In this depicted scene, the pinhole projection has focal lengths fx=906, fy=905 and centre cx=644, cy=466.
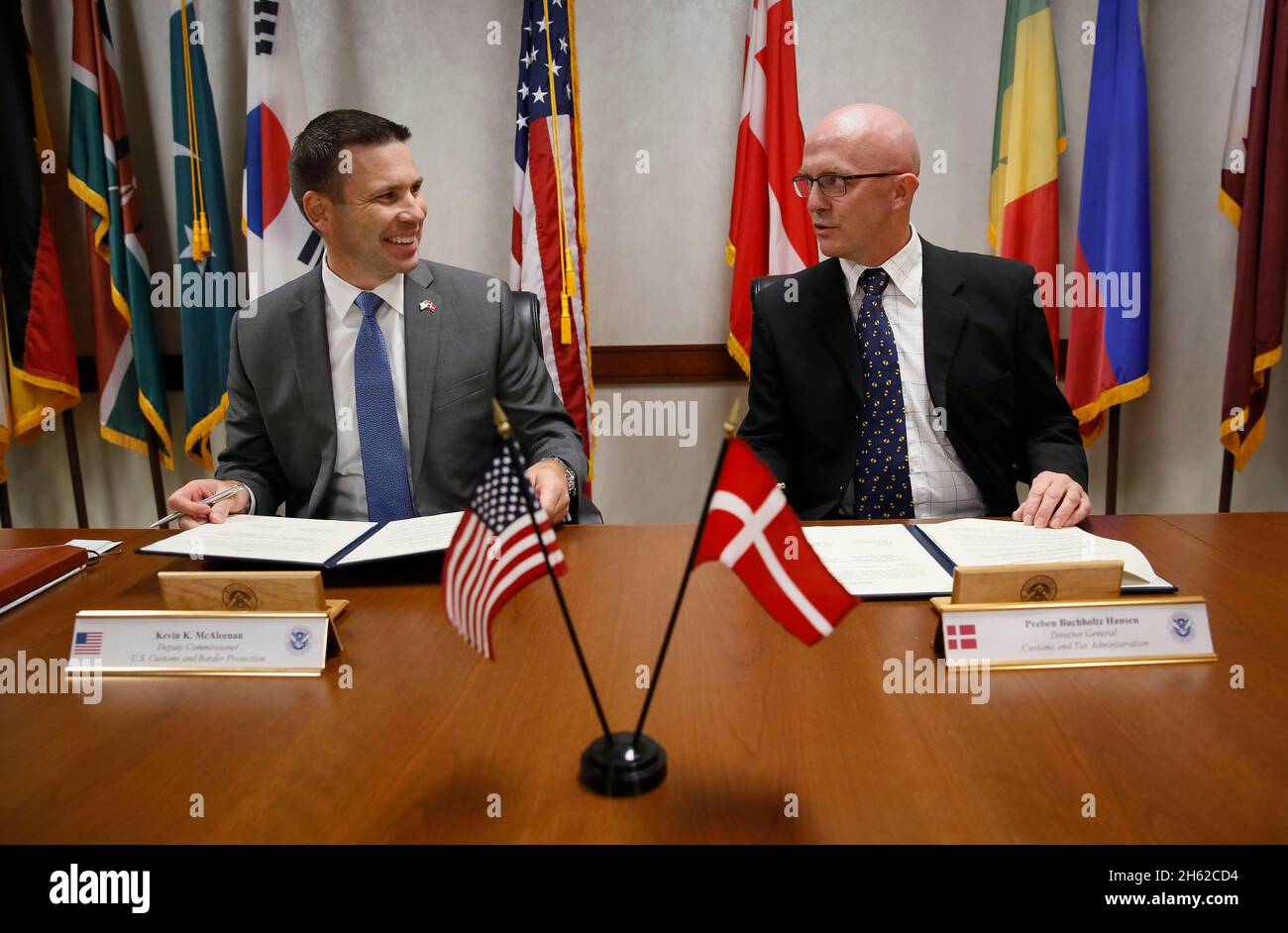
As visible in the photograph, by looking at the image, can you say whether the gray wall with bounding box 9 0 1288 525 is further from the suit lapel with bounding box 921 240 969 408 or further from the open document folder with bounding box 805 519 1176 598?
the open document folder with bounding box 805 519 1176 598

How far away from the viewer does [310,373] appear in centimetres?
206

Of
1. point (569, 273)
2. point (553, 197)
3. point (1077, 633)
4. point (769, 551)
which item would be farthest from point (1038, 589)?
point (553, 197)

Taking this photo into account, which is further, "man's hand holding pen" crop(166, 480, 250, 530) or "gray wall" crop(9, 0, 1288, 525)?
"gray wall" crop(9, 0, 1288, 525)

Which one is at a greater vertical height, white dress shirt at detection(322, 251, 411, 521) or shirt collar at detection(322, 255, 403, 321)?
shirt collar at detection(322, 255, 403, 321)

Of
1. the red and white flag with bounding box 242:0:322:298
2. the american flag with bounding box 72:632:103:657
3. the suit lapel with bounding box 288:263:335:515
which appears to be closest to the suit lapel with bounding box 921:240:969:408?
the suit lapel with bounding box 288:263:335:515

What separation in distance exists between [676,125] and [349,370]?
6.22 ft

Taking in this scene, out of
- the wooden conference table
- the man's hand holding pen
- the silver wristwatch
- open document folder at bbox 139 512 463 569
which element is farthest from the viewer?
the silver wristwatch

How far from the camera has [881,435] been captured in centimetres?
207

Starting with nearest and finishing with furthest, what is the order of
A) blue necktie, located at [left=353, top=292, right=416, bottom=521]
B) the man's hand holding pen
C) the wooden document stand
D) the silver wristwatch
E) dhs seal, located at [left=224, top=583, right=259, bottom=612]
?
the wooden document stand < dhs seal, located at [left=224, top=583, right=259, bottom=612] < the man's hand holding pen < the silver wristwatch < blue necktie, located at [left=353, top=292, right=416, bottom=521]

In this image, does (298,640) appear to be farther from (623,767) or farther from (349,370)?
(349,370)

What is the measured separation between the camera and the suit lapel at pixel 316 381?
2049 millimetres

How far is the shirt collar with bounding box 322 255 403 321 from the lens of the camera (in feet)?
6.94
